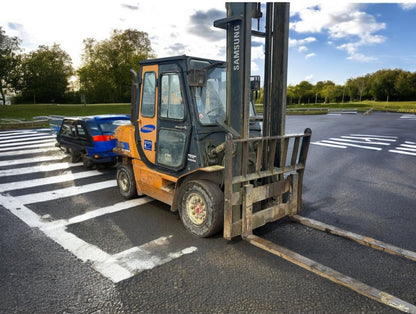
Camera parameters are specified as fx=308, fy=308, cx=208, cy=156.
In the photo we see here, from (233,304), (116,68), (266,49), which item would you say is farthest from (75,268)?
(116,68)

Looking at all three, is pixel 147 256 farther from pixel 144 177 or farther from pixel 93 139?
pixel 93 139

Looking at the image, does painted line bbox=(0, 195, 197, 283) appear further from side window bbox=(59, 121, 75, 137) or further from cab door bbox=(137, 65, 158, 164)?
side window bbox=(59, 121, 75, 137)

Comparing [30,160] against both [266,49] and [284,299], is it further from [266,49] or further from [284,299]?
[284,299]

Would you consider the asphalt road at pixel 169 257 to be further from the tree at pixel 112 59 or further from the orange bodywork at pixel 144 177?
the tree at pixel 112 59

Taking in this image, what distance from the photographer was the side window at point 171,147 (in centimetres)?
497

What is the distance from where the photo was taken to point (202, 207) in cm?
465

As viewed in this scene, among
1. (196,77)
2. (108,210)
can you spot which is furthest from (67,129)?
(196,77)

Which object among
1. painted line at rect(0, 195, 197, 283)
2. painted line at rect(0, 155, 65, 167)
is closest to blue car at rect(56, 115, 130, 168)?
painted line at rect(0, 155, 65, 167)

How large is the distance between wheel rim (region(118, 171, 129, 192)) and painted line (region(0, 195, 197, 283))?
162cm

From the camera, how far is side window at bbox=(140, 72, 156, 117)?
543 cm

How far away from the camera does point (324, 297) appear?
3.36 meters

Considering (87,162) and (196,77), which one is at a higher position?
(196,77)

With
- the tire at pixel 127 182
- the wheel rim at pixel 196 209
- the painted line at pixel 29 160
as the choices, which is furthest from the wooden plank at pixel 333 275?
the painted line at pixel 29 160

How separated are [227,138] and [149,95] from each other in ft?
7.20
